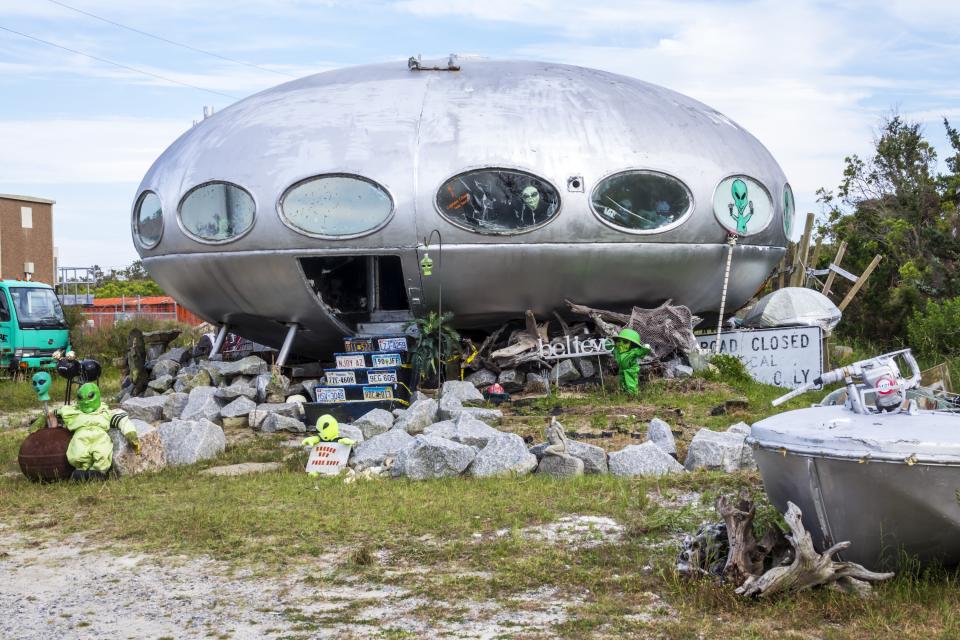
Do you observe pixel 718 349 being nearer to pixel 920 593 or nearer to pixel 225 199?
pixel 225 199

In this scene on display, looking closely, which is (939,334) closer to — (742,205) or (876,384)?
(742,205)

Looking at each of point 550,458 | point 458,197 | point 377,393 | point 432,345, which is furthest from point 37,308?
point 550,458

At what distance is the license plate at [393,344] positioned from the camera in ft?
51.8

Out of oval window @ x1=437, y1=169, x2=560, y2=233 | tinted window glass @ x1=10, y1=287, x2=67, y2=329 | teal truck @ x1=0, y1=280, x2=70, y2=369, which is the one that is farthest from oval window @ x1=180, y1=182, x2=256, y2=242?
tinted window glass @ x1=10, y1=287, x2=67, y2=329

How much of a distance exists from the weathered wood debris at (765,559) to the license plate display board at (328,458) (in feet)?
15.8

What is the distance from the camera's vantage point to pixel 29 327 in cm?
2405

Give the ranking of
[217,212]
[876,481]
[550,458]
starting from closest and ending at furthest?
1. [876,481]
2. [550,458]
3. [217,212]

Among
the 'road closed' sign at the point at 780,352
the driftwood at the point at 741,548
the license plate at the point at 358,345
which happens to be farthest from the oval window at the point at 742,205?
the driftwood at the point at 741,548

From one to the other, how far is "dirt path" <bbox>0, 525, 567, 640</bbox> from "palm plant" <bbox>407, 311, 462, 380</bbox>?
331 inches

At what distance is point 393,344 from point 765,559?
10303 millimetres

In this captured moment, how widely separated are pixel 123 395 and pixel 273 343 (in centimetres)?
276

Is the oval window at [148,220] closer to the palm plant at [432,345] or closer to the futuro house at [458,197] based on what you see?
the futuro house at [458,197]

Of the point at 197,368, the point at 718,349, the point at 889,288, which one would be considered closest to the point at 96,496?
the point at 197,368

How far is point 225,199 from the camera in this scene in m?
15.6
